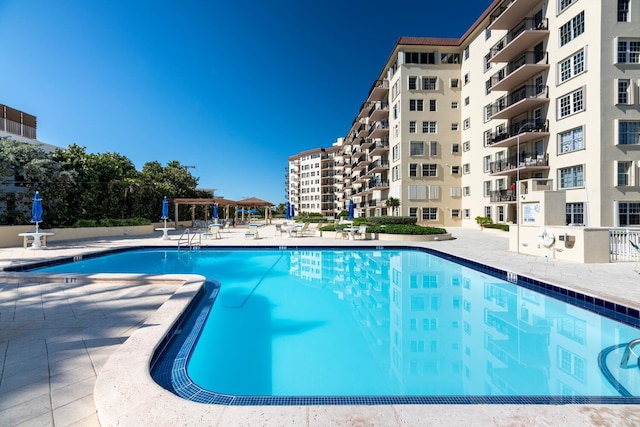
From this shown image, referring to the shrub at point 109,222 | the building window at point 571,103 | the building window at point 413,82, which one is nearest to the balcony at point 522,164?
the building window at point 571,103

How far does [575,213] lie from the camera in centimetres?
1700

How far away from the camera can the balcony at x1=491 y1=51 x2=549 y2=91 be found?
1933 centimetres

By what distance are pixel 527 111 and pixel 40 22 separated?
2959 cm

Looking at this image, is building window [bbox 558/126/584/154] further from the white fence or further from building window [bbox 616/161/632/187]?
the white fence

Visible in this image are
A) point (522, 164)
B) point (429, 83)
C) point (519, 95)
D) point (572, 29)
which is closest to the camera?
point (572, 29)

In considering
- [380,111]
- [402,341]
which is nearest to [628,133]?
[402,341]

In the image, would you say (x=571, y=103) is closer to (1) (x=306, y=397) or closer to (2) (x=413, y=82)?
(2) (x=413, y=82)

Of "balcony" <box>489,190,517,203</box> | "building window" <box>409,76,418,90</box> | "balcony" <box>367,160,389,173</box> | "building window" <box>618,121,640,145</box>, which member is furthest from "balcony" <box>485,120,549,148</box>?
"balcony" <box>367,160,389,173</box>

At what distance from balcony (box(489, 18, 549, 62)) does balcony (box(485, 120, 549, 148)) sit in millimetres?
5431

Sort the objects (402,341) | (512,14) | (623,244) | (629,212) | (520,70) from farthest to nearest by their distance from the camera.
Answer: (512,14), (520,70), (629,212), (623,244), (402,341)

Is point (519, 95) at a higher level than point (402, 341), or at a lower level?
higher

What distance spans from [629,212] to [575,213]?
2222 mm

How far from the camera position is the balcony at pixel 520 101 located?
760 inches

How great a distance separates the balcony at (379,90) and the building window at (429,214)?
15553 millimetres
